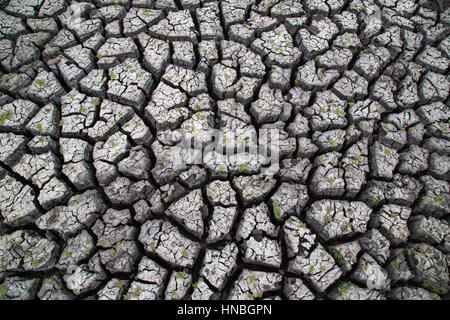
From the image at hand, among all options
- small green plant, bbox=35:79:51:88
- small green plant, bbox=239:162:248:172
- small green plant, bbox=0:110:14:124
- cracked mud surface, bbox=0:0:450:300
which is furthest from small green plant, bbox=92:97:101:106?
small green plant, bbox=239:162:248:172

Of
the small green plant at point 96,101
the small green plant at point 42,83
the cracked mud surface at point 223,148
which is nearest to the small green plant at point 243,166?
the cracked mud surface at point 223,148

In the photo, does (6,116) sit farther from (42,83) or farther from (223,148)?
(223,148)

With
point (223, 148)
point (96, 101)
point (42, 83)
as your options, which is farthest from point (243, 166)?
point (42, 83)

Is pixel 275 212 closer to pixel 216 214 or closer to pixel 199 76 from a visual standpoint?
pixel 216 214

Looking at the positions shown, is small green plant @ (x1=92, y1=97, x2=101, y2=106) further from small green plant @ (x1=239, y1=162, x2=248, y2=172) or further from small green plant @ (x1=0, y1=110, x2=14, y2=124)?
small green plant @ (x1=239, y1=162, x2=248, y2=172)

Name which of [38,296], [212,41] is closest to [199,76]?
[212,41]

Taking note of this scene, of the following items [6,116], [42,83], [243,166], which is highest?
[42,83]

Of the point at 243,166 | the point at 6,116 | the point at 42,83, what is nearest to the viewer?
the point at 243,166

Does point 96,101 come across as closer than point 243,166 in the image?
No

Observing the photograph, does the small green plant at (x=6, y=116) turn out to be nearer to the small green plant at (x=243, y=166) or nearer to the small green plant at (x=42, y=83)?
the small green plant at (x=42, y=83)
